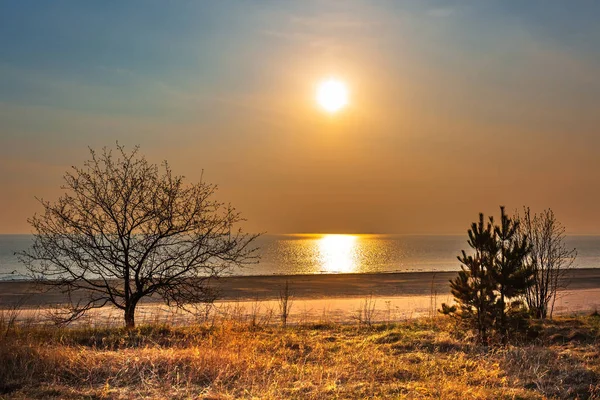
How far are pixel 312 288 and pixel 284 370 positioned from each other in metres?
32.6

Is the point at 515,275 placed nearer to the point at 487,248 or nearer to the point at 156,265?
the point at 487,248

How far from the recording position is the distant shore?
3322 centimetres

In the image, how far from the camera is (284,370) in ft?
28.3

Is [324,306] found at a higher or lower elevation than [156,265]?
lower

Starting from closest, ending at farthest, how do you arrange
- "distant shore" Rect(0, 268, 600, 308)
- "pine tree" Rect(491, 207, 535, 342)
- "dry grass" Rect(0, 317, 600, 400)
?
"dry grass" Rect(0, 317, 600, 400) < "pine tree" Rect(491, 207, 535, 342) < "distant shore" Rect(0, 268, 600, 308)

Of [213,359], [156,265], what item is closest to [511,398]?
[213,359]

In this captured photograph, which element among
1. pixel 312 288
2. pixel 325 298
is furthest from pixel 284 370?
pixel 312 288

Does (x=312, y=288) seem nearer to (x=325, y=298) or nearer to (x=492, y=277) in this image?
(x=325, y=298)

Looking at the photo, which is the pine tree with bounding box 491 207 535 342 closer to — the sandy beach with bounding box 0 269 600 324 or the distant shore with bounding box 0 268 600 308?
the sandy beach with bounding box 0 269 600 324

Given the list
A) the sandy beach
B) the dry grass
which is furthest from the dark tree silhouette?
the sandy beach

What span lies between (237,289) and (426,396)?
107ft

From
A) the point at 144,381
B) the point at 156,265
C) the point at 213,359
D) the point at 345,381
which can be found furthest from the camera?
the point at 156,265

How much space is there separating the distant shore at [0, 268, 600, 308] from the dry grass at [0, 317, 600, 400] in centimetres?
2162

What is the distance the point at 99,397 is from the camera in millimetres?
7027
